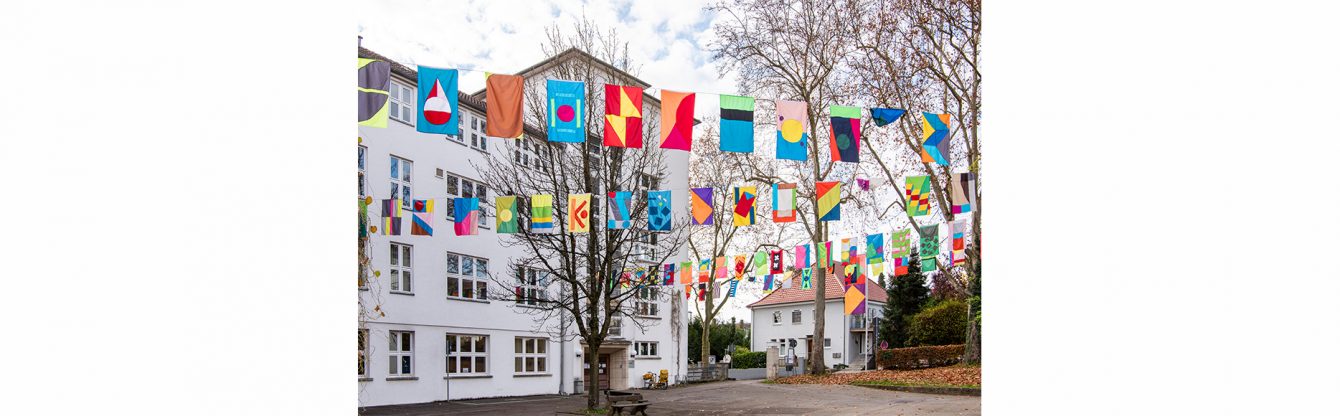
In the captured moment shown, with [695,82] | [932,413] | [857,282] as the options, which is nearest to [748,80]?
[695,82]

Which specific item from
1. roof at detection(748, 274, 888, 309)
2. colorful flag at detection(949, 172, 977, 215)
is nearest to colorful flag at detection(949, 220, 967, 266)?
colorful flag at detection(949, 172, 977, 215)

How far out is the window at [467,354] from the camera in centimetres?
1998

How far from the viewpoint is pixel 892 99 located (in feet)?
62.3

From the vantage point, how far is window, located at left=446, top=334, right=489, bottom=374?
65.6 feet

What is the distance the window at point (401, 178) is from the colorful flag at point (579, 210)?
6.52m

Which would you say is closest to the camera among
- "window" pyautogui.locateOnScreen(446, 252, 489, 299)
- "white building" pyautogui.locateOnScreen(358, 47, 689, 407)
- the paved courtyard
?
the paved courtyard

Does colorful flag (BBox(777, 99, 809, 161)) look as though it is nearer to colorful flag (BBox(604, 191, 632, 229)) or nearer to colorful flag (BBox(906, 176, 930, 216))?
colorful flag (BBox(906, 176, 930, 216))

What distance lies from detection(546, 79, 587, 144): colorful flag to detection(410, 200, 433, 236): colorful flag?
604 cm

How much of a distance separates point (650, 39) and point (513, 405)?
26.7 feet

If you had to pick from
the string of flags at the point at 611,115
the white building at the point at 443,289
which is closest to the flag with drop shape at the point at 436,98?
the string of flags at the point at 611,115

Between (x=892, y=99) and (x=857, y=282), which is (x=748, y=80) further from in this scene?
(x=857, y=282)

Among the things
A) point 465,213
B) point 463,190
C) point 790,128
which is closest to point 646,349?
point 463,190

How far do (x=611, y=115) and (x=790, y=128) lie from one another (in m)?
1.93

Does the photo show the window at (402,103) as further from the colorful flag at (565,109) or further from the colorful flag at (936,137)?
the colorful flag at (936,137)
